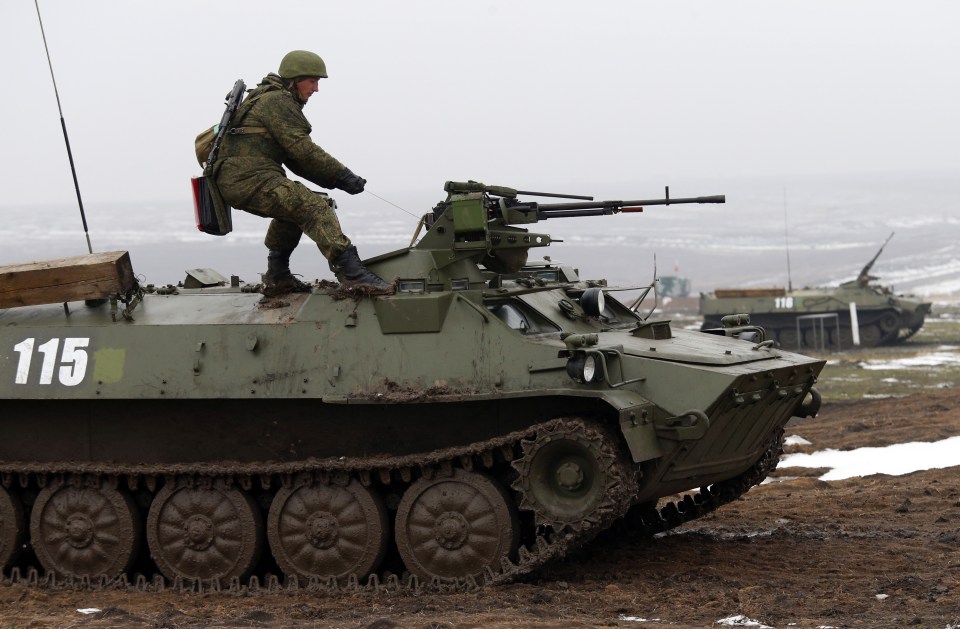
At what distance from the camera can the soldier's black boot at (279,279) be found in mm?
11828

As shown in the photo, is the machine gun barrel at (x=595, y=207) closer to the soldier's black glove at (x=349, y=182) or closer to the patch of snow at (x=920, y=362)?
the soldier's black glove at (x=349, y=182)

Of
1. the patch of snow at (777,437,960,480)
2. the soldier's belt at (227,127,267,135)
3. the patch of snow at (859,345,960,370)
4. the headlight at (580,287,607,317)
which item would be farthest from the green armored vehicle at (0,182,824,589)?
the patch of snow at (859,345,960,370)

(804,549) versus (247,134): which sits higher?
(247,134)

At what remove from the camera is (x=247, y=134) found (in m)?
12.0

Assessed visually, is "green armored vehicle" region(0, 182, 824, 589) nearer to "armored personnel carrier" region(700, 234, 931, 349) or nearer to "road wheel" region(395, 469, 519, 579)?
"road wheel" region(395, 469, 519, 579)

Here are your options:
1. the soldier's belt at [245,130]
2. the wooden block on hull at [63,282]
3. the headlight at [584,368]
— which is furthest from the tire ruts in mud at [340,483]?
the soldier's belt at [245,130]

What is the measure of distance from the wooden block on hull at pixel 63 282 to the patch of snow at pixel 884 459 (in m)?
9.77

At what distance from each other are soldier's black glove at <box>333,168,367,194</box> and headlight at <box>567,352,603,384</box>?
298 centimetres

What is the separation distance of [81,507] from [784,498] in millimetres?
7780

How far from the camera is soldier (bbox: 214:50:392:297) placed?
1177 cm

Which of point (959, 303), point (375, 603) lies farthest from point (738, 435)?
point (959, 303)

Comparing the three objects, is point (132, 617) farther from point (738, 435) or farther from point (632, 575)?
point (738, 435)

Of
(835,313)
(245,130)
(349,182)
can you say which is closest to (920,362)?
(835,313)

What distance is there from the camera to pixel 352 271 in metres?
11.5
